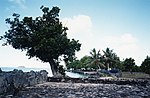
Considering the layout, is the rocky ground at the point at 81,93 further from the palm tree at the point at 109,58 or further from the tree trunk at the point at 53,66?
the palm tree at the point at 109,58

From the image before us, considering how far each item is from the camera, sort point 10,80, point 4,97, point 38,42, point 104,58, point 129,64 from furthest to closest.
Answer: point 104,58
point 129,64
point 38,42
point 10,80
point 4,97

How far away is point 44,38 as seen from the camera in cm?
3575

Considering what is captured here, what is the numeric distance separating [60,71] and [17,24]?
36.0 feet

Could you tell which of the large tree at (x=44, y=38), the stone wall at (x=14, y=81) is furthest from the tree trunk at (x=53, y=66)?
the stone wall at (x=14, y=81)

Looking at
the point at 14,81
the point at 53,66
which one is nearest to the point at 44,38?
the point at 53,66

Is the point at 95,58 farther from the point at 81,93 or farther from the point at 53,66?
the point at 81,93

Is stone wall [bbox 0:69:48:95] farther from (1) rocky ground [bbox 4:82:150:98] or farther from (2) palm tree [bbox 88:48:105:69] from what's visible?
(2) palm tree [bbox 88:48:105:69]

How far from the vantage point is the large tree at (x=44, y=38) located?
36.2 m

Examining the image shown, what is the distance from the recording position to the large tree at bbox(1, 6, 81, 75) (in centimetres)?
3625

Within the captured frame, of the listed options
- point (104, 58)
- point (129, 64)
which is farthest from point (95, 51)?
point (129, 64)

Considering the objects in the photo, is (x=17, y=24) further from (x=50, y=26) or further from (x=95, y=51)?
(x=95, y=51)

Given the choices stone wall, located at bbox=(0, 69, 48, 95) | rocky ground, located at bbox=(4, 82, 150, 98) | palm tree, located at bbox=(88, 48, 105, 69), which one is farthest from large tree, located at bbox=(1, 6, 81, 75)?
palm tree, located at bbox=(88, 48, 105, 69)

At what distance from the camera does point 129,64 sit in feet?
222

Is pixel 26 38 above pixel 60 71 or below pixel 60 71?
above
